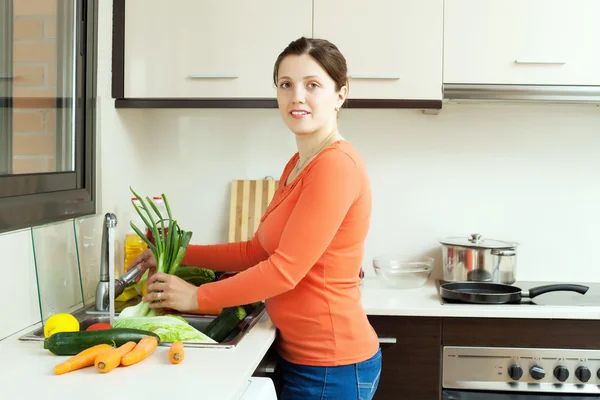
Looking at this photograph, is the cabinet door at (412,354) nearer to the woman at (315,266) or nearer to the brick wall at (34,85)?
the woman at (315,266)

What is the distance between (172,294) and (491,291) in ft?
3.87

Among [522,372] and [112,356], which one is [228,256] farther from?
[522,372]

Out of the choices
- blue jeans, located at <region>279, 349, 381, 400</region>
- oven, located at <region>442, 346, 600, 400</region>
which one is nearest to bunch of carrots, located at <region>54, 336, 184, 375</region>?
blue jeans, located at <region>279, 349, 381, 400</region>

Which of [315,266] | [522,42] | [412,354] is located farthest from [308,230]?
[522,42]

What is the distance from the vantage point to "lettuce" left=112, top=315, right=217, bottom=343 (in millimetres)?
1643

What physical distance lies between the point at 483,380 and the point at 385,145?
974 millimetres

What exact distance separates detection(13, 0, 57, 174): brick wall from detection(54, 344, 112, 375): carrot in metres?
0.70

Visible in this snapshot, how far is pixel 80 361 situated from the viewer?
140 cm

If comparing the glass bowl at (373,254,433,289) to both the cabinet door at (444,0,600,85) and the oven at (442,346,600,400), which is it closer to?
the oven at (442,346,600,400)

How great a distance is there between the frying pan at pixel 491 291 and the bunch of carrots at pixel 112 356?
1082 mm

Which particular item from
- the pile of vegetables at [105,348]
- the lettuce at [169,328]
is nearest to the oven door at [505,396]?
the lettuce at [169,328]

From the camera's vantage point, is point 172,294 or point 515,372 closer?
point 172,294

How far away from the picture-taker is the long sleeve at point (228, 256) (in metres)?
2.11

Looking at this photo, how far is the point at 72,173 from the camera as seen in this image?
215 centimetres
